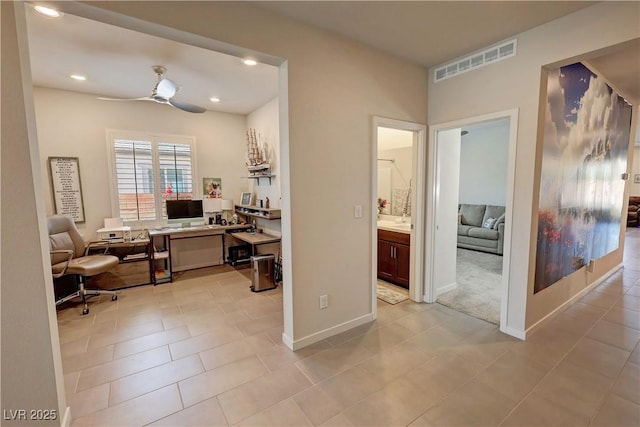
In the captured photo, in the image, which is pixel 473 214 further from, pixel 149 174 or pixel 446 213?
pixel 149 174

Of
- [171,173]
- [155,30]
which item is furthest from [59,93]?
[155,30]

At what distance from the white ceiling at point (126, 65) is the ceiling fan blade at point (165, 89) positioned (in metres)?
0.21

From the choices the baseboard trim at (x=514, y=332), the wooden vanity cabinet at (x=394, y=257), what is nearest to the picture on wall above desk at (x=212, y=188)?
the wooden vanity cabinet at (x=394, y=257)

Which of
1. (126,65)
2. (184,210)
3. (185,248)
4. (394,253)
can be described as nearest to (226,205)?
(184,210)

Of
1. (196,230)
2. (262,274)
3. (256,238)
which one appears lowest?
(262,274)

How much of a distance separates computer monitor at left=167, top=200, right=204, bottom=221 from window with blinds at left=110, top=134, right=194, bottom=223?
22cm

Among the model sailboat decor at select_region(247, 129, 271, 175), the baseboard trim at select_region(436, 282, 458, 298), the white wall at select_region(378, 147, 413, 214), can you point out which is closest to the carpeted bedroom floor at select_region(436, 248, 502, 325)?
the baseboard trim at select_region(436, 282, 458, 298)

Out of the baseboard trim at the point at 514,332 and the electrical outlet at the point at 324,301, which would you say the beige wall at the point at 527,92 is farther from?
the electrical outlet at the point at 324,301

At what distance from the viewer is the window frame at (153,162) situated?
176 inches

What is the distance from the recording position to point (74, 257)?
384 cm

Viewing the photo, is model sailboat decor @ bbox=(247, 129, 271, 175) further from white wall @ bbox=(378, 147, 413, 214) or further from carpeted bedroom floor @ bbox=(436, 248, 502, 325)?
carpeted bedroom floor @ bbox=(436, 248, 502, 325)

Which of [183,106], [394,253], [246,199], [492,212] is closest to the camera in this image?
[183,106]

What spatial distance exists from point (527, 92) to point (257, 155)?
3.81m

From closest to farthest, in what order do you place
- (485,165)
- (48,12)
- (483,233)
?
(48,12) → (483,233) → (485,165)
